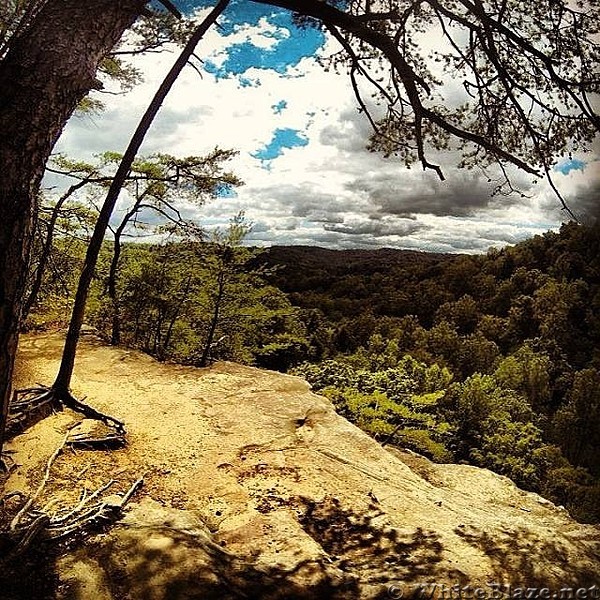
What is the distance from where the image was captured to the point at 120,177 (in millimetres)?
5141

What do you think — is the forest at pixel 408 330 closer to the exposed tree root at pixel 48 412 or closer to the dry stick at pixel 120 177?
the dry stick at pixel 120 177

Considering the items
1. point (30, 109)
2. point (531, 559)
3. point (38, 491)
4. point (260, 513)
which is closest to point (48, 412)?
point (38, 491)

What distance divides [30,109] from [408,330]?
166 feet

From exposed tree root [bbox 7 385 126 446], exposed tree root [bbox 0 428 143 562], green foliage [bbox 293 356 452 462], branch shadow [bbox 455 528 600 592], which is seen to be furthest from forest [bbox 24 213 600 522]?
→ exposed tree root [bbox 7 385 126 446]

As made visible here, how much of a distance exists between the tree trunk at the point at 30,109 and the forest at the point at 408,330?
8.73 feet

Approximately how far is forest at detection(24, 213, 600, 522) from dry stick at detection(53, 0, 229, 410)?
→ 142 inches

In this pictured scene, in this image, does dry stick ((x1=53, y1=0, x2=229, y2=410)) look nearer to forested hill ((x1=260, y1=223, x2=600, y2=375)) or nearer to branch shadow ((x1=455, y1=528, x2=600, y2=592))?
branch shadow ((x1=455, y1=528, x2=600, y2=592))

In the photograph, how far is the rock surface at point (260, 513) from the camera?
9.55 feet

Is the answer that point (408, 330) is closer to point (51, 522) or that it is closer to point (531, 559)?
point (531, 559)

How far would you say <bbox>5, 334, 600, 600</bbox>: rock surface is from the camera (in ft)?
9.55

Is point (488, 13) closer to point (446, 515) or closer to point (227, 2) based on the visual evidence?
point (227, 2)

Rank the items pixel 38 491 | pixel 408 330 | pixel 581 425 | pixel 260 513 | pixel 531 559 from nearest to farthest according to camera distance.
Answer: pixel 38 491 < pixel 531 559 < pixel 260 513 < pixel 581 425 < pixel 408 330

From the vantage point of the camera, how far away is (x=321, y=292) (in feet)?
217

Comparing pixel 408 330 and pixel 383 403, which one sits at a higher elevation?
pixel 383 403
